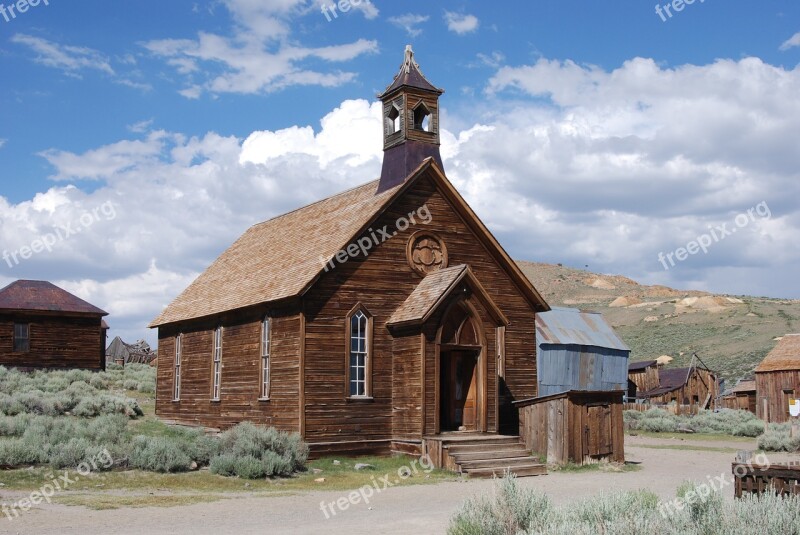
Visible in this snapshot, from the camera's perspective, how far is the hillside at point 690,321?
222ft

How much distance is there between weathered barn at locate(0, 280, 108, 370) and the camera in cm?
4012

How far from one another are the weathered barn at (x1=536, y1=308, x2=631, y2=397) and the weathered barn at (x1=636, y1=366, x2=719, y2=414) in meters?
7.30

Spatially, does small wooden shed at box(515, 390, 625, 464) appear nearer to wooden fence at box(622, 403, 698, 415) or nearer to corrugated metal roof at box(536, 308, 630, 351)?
corrugated metal roof at box(536, 308, 630, 351)

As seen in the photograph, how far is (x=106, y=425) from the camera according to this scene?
2038 centimetres

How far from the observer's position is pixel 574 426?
20234 millimetres

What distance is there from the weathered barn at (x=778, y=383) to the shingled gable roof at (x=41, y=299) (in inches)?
1250

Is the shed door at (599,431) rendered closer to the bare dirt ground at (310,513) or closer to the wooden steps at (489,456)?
the bare dirt ground at (310,513)

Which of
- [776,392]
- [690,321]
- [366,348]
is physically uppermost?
[690,321]

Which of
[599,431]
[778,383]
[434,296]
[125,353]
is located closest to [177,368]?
[434,296]

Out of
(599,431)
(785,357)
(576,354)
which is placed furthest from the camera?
(785,357)

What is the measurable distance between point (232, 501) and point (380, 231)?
930 centimetres

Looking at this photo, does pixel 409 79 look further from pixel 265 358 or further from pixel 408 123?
pixel 265 358

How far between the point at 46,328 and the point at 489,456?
28.5m

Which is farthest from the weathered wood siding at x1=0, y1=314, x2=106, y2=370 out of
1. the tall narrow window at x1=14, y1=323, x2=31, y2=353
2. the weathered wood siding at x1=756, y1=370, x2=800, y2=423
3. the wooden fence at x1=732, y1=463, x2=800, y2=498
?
the wooden fence at x1=732, y1=463, x2=800, y2=498
